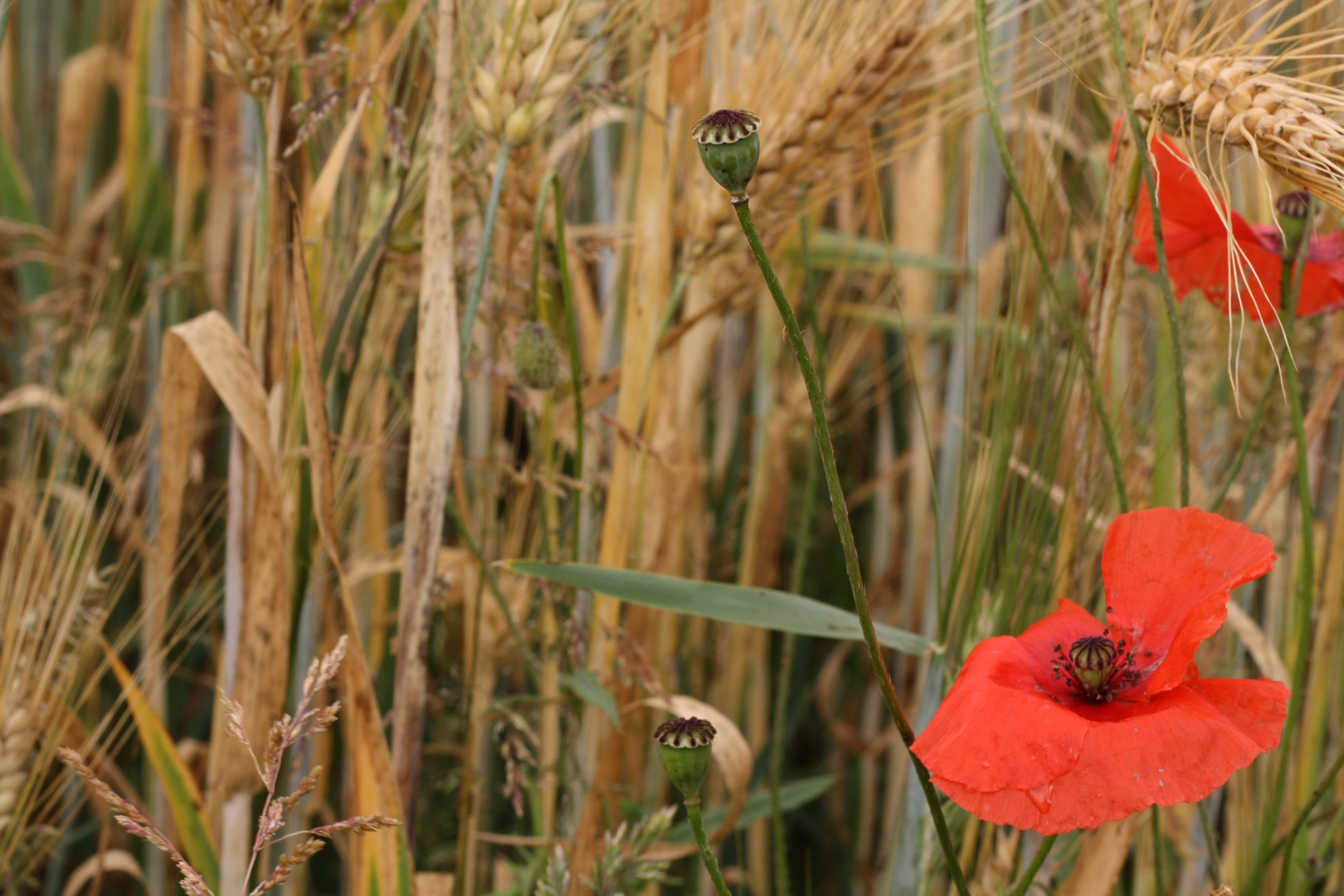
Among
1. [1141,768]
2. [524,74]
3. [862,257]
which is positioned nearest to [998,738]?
[1141,768]

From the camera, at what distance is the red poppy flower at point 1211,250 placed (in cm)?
56

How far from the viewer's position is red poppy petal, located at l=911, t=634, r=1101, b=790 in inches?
13.9

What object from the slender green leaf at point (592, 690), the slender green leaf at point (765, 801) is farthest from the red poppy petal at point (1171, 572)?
the slender green leaf at point (765, 801)

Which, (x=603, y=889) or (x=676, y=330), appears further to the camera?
(x=676, y=330)

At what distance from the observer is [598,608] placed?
749 mm

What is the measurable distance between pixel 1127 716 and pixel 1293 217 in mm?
286

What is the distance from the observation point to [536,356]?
640 mm

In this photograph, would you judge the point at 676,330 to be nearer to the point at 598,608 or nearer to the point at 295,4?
the point at 598,608

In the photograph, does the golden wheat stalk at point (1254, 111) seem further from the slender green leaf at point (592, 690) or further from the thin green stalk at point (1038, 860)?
the slender green leaf at point (592, 690)

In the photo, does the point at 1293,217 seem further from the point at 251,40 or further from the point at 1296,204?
the point at 251,40

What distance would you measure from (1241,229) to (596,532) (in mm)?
492

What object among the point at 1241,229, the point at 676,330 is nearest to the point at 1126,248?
the point at 1241,229

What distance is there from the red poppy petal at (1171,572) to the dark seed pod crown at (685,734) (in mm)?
162

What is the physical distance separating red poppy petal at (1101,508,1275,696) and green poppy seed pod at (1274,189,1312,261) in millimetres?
198
